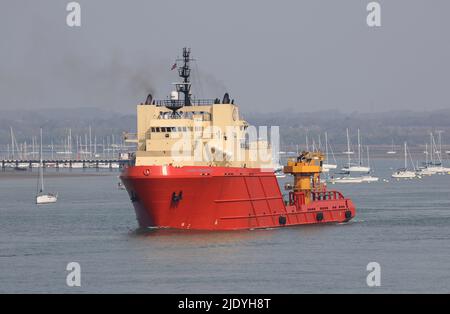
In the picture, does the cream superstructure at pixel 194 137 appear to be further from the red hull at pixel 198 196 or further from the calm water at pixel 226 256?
the calm water at pixel 226 256

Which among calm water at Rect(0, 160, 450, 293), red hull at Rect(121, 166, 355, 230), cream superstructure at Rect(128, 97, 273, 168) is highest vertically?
cream superstructure at Rect(128, 97, 273, 168)

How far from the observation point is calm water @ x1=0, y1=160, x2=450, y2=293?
50469 millimetres

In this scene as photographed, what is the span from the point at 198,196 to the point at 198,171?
146 cm

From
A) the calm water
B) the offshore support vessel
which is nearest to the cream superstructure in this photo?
the offshore support vessel

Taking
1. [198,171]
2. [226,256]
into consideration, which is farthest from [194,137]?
[226,256]

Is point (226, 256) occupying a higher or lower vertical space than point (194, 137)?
lower

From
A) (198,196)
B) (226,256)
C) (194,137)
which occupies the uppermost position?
(194,137)

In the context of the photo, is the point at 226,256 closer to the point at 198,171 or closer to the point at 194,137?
the point at 198,171

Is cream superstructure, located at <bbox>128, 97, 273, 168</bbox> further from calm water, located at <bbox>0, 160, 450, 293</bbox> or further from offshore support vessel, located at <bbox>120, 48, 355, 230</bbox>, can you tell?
calm water, located at <bbox>0, 160, 450, 293</bbox>

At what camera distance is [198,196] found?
2581 inches

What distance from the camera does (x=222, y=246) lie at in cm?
6166
